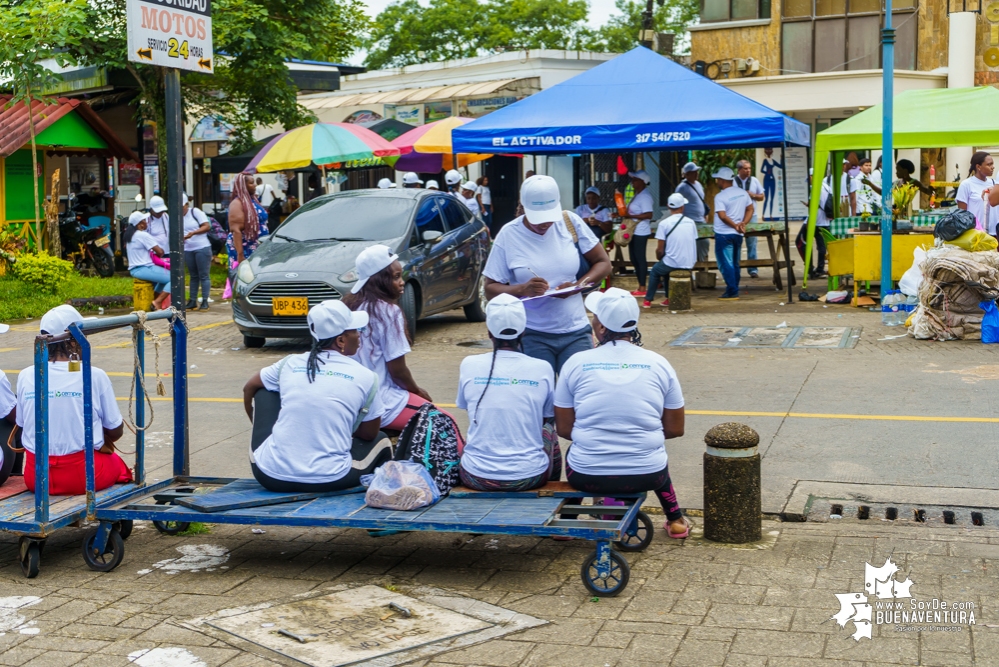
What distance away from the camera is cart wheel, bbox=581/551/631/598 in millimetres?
5098

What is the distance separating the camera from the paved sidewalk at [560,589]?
4.48 metres

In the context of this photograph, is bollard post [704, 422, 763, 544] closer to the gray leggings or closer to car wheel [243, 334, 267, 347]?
car wheel [243, 334, 267, 347]

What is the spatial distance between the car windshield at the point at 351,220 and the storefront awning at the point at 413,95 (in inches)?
756

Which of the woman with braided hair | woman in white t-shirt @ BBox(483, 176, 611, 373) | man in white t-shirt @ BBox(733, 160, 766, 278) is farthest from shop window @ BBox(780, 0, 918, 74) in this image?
woman in white t-shirt @ BBox(483, 176, 611, 373)

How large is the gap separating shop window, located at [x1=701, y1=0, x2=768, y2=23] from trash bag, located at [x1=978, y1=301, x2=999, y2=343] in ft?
64.5

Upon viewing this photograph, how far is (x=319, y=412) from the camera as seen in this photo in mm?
5578

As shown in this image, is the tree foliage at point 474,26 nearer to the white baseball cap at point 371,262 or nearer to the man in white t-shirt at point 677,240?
the man in white t-shirt at point 677,240

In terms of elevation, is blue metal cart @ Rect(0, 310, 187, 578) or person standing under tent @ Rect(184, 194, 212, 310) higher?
person standing under tent @ Rect(184, 194, 212, 310)

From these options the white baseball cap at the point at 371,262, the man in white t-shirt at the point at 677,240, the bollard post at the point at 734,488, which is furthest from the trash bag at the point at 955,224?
the white baseball cap at the point at 371,262

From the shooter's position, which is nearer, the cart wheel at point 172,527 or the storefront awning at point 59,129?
the cart wheel at point 172,527

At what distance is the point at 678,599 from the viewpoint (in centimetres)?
507

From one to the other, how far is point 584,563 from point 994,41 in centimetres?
2585

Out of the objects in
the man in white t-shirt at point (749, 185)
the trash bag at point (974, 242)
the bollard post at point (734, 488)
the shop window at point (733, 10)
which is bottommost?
the bollard post at point (734, 488)

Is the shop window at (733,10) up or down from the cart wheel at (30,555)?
up
